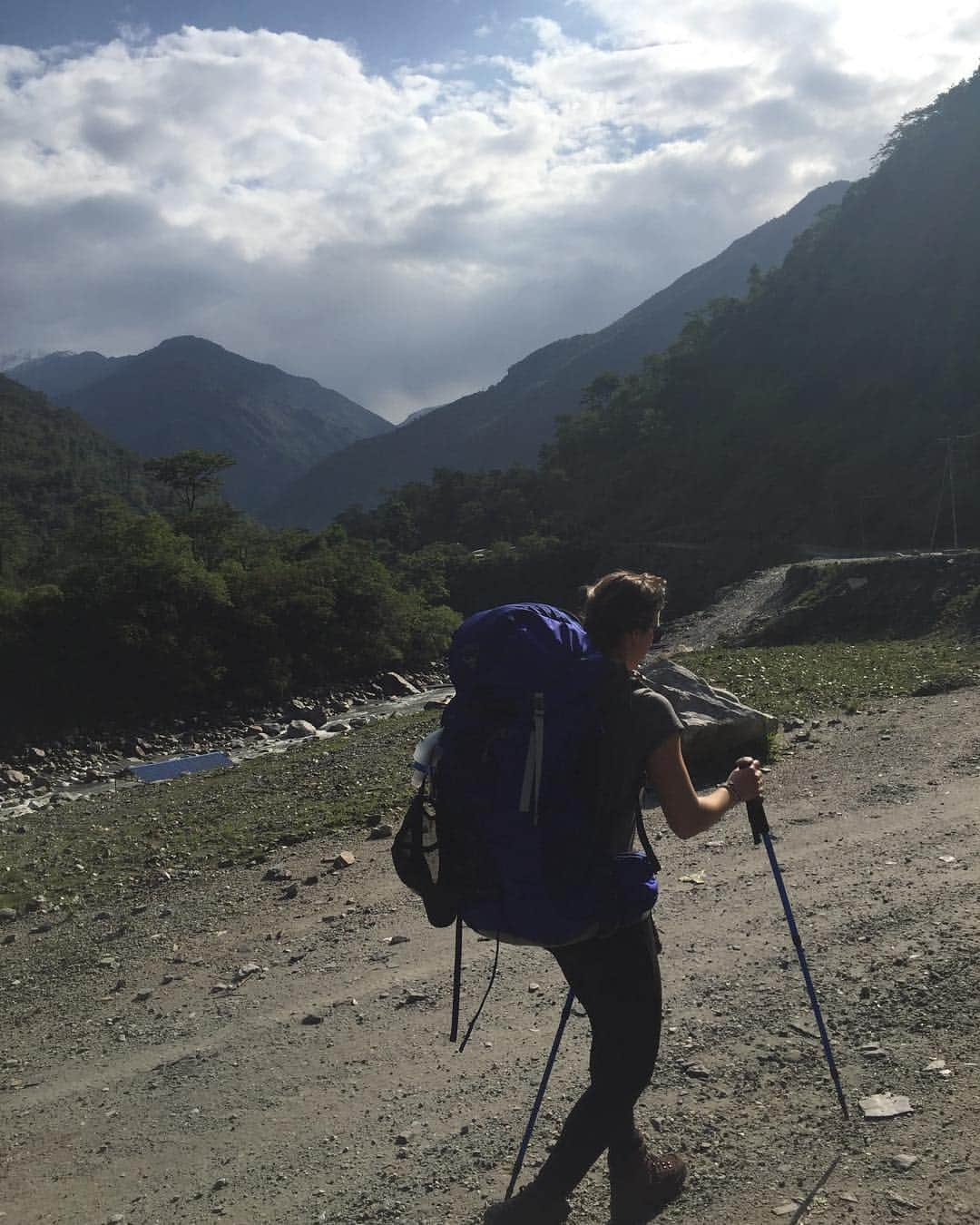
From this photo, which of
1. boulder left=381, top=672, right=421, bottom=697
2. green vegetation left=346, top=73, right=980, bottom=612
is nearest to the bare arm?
boulder left=381, top=672, right=421, bottom=697

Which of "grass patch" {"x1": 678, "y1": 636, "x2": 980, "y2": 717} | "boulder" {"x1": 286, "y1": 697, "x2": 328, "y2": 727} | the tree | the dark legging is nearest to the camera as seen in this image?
the dark legging

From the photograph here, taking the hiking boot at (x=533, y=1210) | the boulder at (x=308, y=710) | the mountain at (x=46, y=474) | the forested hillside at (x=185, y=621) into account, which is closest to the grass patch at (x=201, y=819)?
the hiking boot at (x=533, y=1210)

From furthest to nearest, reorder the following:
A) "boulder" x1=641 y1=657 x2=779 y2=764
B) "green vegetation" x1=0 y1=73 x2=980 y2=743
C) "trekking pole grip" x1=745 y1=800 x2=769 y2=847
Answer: "green vegetation" x1=0 y1=73 x2=980 y2=743 → "boulder" x1=641 y1=657 x2=779 y2=764 → "trekking pole grip" x1=745 y1=800 x2=769 y2=847

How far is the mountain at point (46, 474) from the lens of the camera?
186 ft

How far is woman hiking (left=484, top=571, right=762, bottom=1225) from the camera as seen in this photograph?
2.45 metres

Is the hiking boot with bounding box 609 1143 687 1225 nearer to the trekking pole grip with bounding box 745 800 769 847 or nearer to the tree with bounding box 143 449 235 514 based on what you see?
the trekking pole grip with bounding box 745 800 769 847

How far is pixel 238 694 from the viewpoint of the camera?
30.2 metres

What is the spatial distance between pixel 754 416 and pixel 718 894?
61.5 metres

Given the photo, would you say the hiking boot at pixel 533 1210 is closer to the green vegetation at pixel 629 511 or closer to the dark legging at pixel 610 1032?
the dark legging at pixel 610 1032

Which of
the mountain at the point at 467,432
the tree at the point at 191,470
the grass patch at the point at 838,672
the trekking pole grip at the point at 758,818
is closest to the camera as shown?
the trekking pole grip at the point at 758,818

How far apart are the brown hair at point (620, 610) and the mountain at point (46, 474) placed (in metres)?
45.9

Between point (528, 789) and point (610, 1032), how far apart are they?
772mm

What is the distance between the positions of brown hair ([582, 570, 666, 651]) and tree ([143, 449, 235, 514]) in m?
53.8

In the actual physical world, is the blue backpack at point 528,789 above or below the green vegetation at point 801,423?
below
